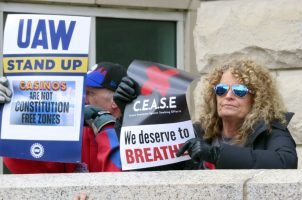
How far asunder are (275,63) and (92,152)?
182 centimetres

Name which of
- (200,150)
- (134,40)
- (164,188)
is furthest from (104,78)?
(134,40)

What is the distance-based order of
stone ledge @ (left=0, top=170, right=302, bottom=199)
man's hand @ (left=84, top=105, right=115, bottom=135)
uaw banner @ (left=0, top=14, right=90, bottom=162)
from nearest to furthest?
stone ledge @ (left=0, top=170, right=302, bottom=199)
uaw banner @ (left=0, top=14, right=90, bottom=162)
man's hand @ (left=84, top=105, right=115, bottom=135)

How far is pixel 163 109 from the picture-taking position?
3836 millimetres

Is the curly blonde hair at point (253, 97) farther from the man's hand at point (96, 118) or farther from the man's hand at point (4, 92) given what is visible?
the man's hand at point (4, 92)

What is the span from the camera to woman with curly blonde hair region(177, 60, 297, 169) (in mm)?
3711

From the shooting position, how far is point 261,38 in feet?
18.3

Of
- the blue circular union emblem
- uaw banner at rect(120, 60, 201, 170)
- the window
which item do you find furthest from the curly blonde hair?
the window

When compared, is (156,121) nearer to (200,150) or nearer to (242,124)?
(200,150)

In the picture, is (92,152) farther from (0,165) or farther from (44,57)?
(0,165)

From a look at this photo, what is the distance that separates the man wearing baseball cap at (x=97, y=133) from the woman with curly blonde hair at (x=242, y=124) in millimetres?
384

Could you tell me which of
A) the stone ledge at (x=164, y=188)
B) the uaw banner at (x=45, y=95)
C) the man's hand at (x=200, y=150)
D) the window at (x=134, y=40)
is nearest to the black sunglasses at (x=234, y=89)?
the man's hand at (x=200, y=150)

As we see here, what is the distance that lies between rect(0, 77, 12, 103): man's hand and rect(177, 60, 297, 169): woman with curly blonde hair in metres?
0.77

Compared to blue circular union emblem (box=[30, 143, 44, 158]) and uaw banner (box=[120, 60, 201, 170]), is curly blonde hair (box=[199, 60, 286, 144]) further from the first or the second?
blue circular union emblem (box=[30, 143, 44, 158])

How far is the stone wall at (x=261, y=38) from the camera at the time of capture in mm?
5469
